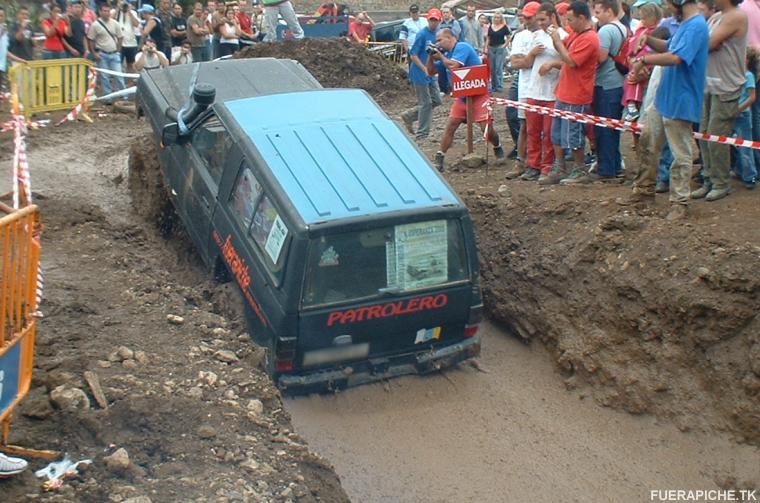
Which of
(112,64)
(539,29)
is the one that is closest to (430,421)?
(539,29)

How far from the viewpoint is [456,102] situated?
1117 cm

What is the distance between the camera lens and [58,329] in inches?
249

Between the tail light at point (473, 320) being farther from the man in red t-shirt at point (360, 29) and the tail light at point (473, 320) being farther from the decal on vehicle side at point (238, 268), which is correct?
the man in red t-shirt at point (360, 29)

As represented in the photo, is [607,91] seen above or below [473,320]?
above

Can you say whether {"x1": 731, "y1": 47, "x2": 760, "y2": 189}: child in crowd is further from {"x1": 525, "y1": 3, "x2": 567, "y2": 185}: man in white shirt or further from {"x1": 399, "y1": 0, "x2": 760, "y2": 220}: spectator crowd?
{"x1": 525, "y1": 3, "x2": 567, "y2": 185}: man in white shirt

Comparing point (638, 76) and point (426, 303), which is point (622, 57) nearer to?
point (638, 76)

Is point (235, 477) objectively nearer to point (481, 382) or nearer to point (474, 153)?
point (481, 382)

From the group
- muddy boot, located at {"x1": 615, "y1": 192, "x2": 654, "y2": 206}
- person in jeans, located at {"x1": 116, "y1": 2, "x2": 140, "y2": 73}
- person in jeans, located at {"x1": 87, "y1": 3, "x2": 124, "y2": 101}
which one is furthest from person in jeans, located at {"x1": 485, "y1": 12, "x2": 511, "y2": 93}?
muddy boot, located at {"x1": 615, "y1": 192, "x2": 654, "y2": 206}

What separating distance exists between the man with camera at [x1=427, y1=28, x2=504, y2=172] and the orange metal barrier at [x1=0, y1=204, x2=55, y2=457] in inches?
268

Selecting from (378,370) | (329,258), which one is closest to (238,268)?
(329,258)

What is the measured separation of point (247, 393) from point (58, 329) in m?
1.50

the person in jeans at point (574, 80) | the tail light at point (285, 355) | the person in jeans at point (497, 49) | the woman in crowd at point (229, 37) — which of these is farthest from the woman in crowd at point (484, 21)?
the tail light at point (285, 355)

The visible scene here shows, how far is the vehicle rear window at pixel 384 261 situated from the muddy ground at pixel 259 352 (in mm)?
761

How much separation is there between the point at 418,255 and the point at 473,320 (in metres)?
0.82
